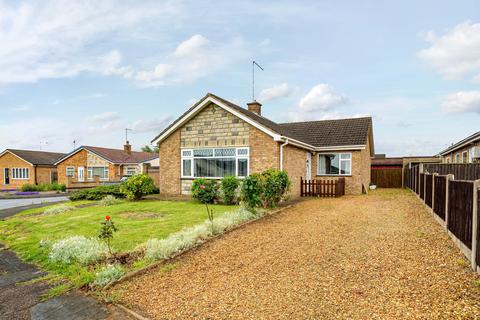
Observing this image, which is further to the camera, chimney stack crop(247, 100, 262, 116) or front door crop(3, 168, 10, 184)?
front door crop(3, 168, 10, 184)

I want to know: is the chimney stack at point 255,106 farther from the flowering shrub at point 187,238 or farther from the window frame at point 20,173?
the window frame at point 20,173

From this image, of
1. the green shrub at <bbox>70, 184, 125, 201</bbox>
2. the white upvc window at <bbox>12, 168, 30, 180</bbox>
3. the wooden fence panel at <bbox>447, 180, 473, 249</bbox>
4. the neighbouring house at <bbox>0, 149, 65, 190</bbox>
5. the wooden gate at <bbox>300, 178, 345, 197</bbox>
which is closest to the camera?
the wooden fence panel at <bbox>447, 180, 473, 249</bbox>

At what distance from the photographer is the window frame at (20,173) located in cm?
4019

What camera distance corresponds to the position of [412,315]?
371cm

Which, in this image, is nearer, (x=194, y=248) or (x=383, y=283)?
(x=383, y=283)

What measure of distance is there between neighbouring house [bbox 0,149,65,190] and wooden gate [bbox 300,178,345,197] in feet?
120

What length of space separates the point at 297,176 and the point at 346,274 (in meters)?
12.9

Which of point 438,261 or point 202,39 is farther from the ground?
point 202,39

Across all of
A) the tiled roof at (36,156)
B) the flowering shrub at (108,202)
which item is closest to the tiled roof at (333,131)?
the flowering shrub at (108,202)

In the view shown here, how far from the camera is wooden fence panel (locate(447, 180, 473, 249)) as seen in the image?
5.62 metres

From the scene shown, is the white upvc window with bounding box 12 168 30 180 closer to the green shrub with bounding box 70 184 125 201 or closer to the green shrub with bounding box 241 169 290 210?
the green shrub with bounding box 70 184 125 201

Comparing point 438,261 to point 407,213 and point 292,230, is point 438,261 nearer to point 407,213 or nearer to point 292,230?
point 292,230

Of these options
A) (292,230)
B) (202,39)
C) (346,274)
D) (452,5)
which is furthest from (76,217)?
(452,5)

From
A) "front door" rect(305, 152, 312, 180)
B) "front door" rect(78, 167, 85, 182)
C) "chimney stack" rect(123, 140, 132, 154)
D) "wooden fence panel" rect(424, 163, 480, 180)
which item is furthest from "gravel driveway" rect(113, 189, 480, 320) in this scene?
"chimney stack" rect(123, 140, 132, 154)
